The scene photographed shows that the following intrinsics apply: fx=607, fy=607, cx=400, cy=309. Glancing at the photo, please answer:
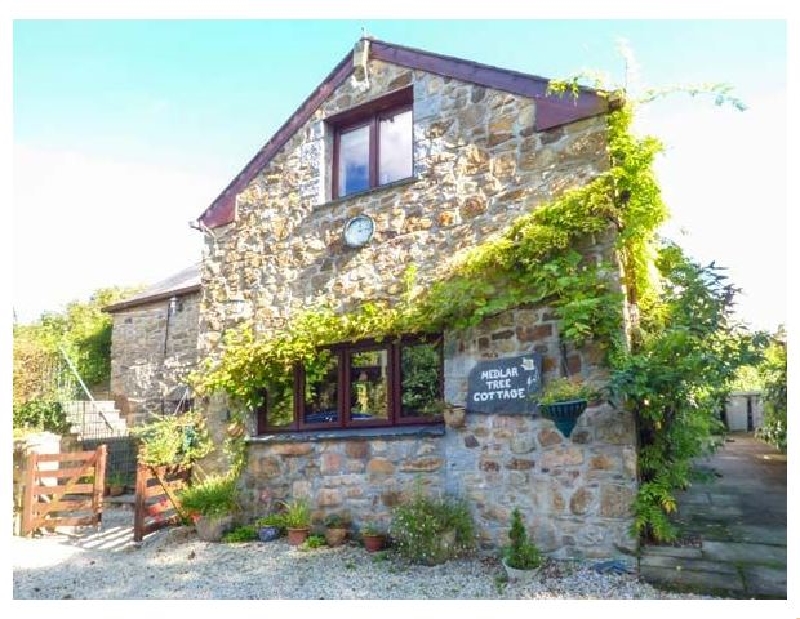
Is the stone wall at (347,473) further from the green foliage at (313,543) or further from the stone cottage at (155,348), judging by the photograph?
the stone cottage at (155,348)

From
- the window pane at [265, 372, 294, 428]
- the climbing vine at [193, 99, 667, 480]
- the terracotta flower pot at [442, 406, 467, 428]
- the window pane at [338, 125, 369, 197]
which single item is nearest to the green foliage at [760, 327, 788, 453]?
the climbing vine at [193, 99, 667, 480]

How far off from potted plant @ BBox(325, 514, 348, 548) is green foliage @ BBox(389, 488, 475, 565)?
72cm

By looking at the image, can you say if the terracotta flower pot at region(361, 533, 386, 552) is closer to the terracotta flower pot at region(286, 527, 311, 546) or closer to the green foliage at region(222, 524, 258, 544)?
the terracotta flower pot at region(286, 527, 311, 546)

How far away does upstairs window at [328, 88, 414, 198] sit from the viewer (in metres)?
7.37

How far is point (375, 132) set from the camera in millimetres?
7652

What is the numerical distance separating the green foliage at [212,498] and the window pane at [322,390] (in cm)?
130

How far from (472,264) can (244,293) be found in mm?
3532

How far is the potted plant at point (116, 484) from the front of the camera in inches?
439

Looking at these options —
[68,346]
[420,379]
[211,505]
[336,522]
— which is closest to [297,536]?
[336,522]

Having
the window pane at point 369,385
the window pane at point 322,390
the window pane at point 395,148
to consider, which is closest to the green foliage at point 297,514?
the window pane at point 322,390

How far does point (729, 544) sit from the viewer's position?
5012 millimetres
